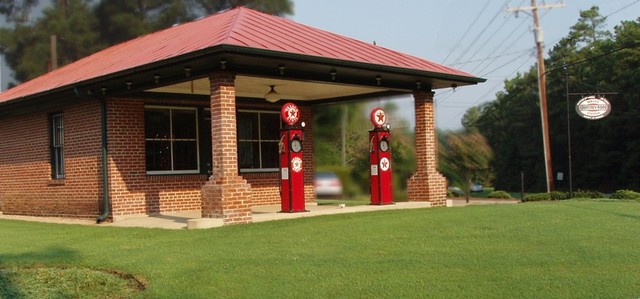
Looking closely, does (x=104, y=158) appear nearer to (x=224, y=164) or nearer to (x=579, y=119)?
(x=224, y=164)

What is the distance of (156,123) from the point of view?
16.2m

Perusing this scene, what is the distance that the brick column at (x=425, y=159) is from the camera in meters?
16.7

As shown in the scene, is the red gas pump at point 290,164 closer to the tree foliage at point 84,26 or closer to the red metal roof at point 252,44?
the red metal roof at point 252,44

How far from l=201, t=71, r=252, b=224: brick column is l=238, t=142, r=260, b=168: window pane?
5.35 metres

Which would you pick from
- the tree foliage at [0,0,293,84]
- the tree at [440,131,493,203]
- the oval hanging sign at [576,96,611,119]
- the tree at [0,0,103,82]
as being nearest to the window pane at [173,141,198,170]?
the tree at [440,131,493,203]

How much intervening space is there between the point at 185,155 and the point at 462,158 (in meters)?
14.9

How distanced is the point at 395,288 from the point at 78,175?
11589 millimetres

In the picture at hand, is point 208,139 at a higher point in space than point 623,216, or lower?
higher

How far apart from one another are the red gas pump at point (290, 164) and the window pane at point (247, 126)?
12.7 feet

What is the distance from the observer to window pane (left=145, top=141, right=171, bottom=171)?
52.7 ft

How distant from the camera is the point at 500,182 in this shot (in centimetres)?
7519

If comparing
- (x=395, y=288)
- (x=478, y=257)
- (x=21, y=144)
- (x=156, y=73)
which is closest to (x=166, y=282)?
(x=395, y=288)

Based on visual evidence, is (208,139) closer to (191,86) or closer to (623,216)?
(191,86)

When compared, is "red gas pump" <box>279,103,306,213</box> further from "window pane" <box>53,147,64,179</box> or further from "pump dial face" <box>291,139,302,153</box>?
"window pane" <box>53,147,64,179</box>
